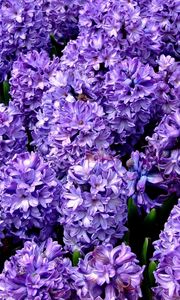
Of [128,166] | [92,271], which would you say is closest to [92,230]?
[92,271]

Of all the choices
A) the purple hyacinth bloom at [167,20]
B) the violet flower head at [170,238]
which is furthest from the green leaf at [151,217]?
the purple hyacinth bloom at [167,20]

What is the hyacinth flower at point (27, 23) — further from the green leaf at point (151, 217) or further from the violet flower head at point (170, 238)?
the violet flower head at point (170, 238)

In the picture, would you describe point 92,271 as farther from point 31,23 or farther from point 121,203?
point 31,23

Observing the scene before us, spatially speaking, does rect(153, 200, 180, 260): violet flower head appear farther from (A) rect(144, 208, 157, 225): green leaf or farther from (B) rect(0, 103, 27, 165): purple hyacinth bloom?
(B) rect(0, 103, 27, 165): purple hyacinth bloom

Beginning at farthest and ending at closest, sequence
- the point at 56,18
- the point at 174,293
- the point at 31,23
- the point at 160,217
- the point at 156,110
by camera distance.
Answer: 1. the point at 56,18
2. the point at 31,23
3. the point at 156,110
4. the point at 160,217
5. the point at 174,293

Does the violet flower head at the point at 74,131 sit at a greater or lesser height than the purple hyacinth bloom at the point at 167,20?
lesser

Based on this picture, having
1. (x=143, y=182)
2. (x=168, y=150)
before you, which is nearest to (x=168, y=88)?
(x=168, y=150)
